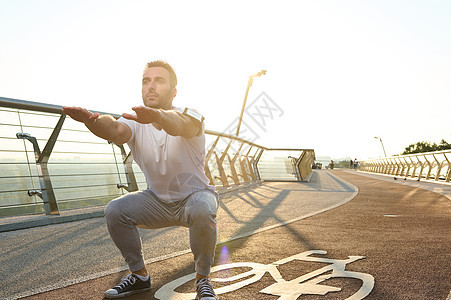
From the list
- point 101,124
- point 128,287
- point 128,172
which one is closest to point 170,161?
point 101,124

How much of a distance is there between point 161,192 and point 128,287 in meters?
0.70

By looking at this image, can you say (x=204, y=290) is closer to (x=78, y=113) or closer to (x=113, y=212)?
(x=113, y=212)

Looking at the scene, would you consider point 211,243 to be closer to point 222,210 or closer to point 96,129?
point 96,129

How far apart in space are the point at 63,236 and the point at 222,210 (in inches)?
136

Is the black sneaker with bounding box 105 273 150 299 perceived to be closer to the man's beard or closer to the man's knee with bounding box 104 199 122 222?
the man's knee with bounding box 104 199 122 222

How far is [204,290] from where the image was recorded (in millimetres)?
2432

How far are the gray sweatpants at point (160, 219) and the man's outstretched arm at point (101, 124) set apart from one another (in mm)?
474

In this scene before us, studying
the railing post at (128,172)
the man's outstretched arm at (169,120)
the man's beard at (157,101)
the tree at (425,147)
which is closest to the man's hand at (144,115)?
the man's outstretched arm at (169,120)

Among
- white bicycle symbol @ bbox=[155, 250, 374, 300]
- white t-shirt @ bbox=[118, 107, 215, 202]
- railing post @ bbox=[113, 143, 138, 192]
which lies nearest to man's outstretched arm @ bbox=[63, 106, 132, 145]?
white t-shirt @ bbox=[118, 107, 215, 202]

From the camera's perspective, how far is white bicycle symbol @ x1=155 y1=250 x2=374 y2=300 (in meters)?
2.53

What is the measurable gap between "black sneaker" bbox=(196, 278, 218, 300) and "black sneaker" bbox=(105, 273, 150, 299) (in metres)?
0.43

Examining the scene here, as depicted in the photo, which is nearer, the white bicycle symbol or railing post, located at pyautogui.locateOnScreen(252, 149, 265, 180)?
the white bicycle symbol

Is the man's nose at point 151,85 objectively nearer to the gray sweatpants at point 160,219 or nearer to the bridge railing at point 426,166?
the gray sweatpants at point 160,219

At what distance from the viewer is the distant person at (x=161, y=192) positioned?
259 cm
